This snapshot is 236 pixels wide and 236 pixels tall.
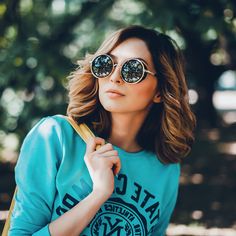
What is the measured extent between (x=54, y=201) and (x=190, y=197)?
546cm

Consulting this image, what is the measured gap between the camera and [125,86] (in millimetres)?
2047

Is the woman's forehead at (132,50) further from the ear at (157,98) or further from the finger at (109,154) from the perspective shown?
the finger at (109,154)

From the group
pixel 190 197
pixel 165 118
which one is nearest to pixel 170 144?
pixel 165 118

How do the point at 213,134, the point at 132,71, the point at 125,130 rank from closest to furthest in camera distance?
the point at 132,71 → the point at 125,130 → the point at 213,134

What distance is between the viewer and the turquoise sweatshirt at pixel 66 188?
6.23 ft

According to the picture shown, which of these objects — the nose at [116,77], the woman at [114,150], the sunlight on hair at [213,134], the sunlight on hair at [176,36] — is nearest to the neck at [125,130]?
the woman at [114,150]

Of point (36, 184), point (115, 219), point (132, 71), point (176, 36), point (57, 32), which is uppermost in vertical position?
point (176, 36)

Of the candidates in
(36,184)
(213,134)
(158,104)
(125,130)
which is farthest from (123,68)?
(213,134)

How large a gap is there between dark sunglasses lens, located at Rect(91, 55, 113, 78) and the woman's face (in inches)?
0.8

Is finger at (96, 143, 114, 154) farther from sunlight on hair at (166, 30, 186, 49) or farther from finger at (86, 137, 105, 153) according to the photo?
sunlight on hair at (166, 30, 186, 49)

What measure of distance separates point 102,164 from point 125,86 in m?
0.32

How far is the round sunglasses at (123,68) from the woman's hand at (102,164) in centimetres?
26

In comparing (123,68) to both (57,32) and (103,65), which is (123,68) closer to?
(103,65)

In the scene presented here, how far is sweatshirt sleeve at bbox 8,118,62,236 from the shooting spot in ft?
6.20
